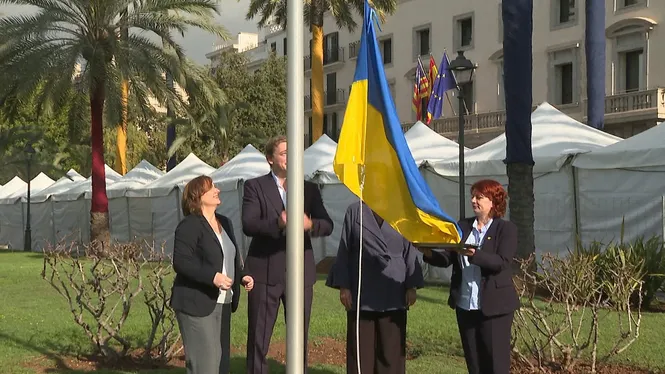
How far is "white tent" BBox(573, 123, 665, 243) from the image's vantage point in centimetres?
1242

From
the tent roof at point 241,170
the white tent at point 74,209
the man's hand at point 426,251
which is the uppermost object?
the tent roof at point 241,170

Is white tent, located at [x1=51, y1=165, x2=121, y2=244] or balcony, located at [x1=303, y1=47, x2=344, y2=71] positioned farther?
balcony, located at [x1=303, y1=47, x2=344, y2=71]

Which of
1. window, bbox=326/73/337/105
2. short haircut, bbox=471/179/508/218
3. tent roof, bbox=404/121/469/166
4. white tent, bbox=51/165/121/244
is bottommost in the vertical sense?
white tent, bbox=51/165/121/244

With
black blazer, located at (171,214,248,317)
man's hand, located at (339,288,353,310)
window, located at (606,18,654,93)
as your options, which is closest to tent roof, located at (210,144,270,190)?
man's hand, located at (339,288,353,310)

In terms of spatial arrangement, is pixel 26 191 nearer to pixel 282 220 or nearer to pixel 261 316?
pixel 261 316

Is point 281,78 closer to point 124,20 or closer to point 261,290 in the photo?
point 124,20

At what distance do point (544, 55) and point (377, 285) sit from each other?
30.5 meters

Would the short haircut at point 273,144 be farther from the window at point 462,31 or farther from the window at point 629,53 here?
the window at point 462,31

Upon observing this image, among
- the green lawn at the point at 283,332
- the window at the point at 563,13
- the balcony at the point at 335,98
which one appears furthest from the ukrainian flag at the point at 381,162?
the balcony at the point at 335,98

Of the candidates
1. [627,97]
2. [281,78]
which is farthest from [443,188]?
[281,78]

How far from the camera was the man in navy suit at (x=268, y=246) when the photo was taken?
5.31 meters

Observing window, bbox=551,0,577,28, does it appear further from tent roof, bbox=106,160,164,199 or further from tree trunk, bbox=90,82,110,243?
tree trunk, bbox=90,82,110,243

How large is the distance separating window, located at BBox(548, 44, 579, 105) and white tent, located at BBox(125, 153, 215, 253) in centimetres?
1604

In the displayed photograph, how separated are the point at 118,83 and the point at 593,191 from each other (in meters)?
12.1
